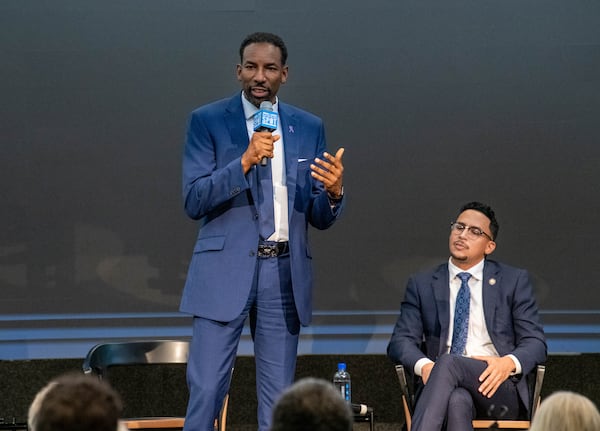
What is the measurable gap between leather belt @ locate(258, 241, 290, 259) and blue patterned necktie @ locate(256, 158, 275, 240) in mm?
32

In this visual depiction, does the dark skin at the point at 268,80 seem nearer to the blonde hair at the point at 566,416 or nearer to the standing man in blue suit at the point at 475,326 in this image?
the standing man in blue suit at the point at 475,326

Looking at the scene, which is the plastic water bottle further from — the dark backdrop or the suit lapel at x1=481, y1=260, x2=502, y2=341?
the suit lapel at x1=481, y1=260, x2=502, y2=341

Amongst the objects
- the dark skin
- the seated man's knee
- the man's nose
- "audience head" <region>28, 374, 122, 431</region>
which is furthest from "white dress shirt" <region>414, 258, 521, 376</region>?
"audience head" <region>28, 374, 122, 431</region>

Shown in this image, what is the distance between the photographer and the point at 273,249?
3.70 metres

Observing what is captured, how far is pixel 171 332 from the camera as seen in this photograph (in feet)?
17.2

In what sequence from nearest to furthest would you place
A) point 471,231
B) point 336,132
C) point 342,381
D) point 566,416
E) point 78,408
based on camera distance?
point 78,408, point 566,416, point 471,231, point 342,381, point 336,132

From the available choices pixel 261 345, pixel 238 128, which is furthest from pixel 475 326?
pixel 238 128

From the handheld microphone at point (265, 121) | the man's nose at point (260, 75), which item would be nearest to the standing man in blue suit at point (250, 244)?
the man's nose at point (260, 75)

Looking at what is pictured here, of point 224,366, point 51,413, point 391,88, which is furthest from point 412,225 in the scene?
point 51,413

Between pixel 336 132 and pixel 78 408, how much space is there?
3542 mm

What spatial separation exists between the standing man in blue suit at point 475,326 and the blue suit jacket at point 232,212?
789mm

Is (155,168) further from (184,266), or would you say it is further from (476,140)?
(476,140)

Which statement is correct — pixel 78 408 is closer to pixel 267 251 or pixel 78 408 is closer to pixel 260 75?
pixel 267 251

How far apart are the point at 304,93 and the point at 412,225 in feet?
2.87
